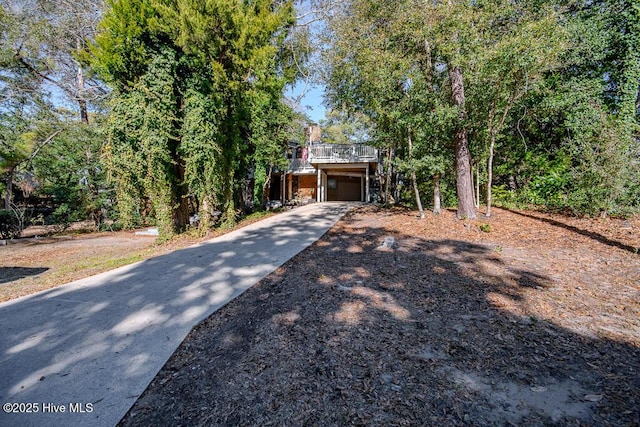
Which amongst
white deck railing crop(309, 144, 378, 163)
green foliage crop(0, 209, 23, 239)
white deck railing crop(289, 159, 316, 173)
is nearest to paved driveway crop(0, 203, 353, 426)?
green foliage crop(0, 209, 23, 239)

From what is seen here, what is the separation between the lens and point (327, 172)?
20.5 metres

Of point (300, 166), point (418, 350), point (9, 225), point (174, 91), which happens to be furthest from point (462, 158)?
point (9, 225)

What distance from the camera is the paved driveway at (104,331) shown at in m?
1.86

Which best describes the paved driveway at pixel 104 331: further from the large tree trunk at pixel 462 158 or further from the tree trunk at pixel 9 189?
the tree trunk at pixel 9 189

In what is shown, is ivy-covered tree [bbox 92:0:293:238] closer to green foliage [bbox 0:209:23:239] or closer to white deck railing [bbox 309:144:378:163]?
green foliage [bbox 0:209:23:239]

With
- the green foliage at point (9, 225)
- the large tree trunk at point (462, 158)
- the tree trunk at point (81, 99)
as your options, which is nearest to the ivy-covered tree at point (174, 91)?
the large tree trunk at point (462, 158)

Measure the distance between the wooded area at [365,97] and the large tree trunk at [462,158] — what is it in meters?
0.04

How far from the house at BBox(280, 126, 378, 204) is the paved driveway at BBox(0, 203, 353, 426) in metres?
13.0

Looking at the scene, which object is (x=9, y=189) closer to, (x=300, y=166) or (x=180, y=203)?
(x=180, y=203)

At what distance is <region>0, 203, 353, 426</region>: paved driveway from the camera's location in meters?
1.86

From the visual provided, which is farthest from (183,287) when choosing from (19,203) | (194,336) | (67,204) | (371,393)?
(19,203)

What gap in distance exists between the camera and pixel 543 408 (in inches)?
65.7

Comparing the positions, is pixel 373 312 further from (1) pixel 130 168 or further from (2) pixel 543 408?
(1) pixel 130 168

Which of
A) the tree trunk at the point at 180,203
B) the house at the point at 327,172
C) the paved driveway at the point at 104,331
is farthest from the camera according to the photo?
the house at the point at 327,172
